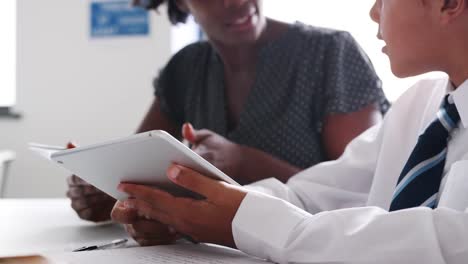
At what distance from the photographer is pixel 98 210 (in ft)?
3.84

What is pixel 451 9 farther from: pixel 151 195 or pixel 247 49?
pixel 247 49

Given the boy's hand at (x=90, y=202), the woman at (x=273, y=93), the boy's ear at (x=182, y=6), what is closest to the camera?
the boy's hand at (x=90, y=202)

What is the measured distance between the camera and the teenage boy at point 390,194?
61 cm

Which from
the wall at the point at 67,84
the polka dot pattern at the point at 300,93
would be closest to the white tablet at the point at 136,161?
the polka dot pattern at the point at 300,93

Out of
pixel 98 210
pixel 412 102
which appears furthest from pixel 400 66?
pixel 98 210

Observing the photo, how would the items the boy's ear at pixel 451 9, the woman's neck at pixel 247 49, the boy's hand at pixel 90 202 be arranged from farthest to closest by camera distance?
the woman's neck at pixel 247 49, the boy's hand at pixel 90 202, the boy's ear at pixel 451 9

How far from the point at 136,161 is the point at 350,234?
27 centimetres

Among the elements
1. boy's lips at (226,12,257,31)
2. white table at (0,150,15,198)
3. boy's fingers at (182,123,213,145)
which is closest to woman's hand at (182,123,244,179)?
boy's fingers at (182,123,213,145)

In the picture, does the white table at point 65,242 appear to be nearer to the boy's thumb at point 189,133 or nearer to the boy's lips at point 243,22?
the boy's thumb at point 189,133

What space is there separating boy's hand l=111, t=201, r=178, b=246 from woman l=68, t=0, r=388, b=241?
0.37 meters

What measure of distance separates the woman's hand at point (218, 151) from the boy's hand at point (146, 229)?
348mm

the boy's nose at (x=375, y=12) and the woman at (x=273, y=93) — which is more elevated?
the boy's nose at (x=375, y=12)

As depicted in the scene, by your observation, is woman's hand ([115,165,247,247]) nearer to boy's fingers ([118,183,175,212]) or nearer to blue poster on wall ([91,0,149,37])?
boy's fingers ([118,183,175,212])

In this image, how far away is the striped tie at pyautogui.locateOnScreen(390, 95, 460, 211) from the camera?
0.76 metres
